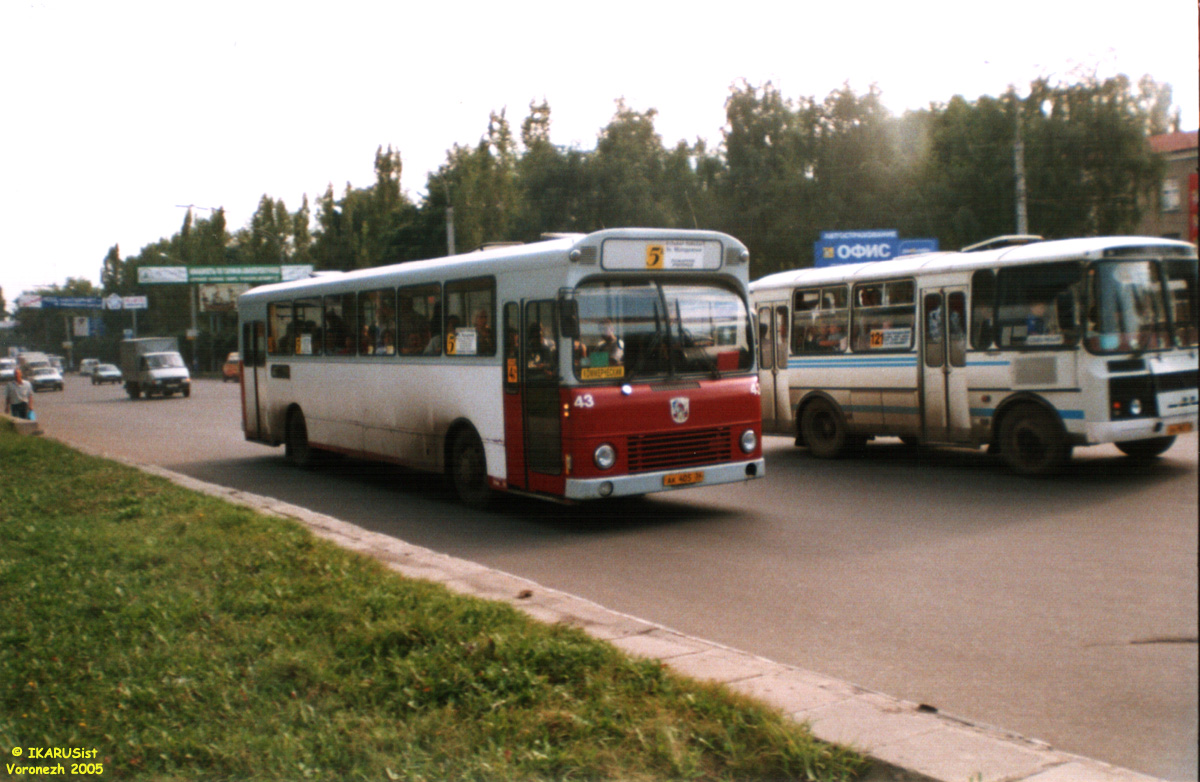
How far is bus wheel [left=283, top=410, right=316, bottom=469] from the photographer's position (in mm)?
15992

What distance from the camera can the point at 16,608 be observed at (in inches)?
255

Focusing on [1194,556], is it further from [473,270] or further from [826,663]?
[473,270]

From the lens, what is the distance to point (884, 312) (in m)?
14.0

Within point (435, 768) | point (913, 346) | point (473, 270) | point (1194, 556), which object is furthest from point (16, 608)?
point (913, 346)

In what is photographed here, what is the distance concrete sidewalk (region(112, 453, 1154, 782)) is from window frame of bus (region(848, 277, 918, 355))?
803 cm

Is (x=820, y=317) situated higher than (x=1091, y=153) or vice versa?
(x=1091, y=153)

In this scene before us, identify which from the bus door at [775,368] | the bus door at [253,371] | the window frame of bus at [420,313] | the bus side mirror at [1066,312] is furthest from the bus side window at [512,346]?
the bus door at [253,371]

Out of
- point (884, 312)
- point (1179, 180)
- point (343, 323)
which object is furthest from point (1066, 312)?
point (1179, 180)

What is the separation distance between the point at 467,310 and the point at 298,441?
5.90 m

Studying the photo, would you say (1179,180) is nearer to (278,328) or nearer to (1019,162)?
(1019,162)

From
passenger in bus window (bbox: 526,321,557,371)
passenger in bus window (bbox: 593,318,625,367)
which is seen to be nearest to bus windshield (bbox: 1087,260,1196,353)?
passenger in bus window (bbox: 593,318,625,367)

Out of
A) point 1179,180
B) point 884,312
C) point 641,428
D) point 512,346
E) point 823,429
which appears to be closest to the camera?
point 1179,180

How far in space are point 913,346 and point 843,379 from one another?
137 centimetres

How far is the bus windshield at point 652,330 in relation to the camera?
9859 millimetres
